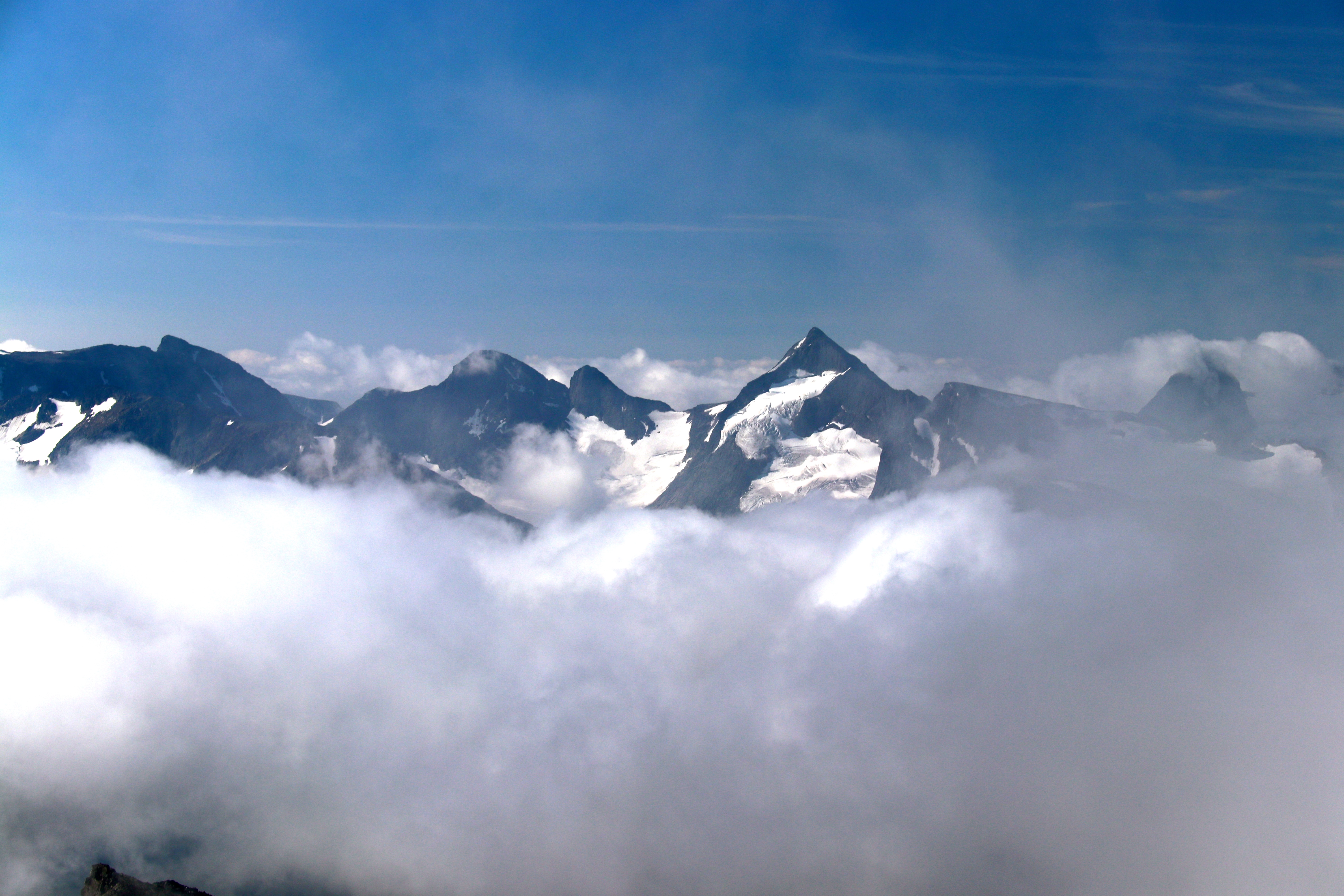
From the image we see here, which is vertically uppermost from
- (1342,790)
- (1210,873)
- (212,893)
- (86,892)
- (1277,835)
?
(1342,790)

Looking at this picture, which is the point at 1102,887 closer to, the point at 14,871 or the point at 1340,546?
the point at 1340,546

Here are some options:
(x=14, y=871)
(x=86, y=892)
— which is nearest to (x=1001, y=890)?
(x=86, y=892)

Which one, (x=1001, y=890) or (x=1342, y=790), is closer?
(x=1342, y=790)

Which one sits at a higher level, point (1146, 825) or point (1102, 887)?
point (1146, 825)

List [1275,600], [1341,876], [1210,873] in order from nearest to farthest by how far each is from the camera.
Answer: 1. [1341,876]
2. [1210,873]
3. [1275,600]

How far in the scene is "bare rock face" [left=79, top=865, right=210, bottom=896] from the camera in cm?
13400

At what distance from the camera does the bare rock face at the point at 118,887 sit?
134 metres

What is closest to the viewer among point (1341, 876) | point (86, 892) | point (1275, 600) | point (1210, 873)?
point (86, 892)

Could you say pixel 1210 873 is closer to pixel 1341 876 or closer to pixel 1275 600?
pixel 1341 876

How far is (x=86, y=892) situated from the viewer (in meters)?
136

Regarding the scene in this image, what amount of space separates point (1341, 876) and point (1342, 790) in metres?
16.7

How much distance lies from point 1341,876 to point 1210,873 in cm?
2524

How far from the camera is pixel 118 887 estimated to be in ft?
445

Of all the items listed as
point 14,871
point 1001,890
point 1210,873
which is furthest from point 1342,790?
point 14,871
